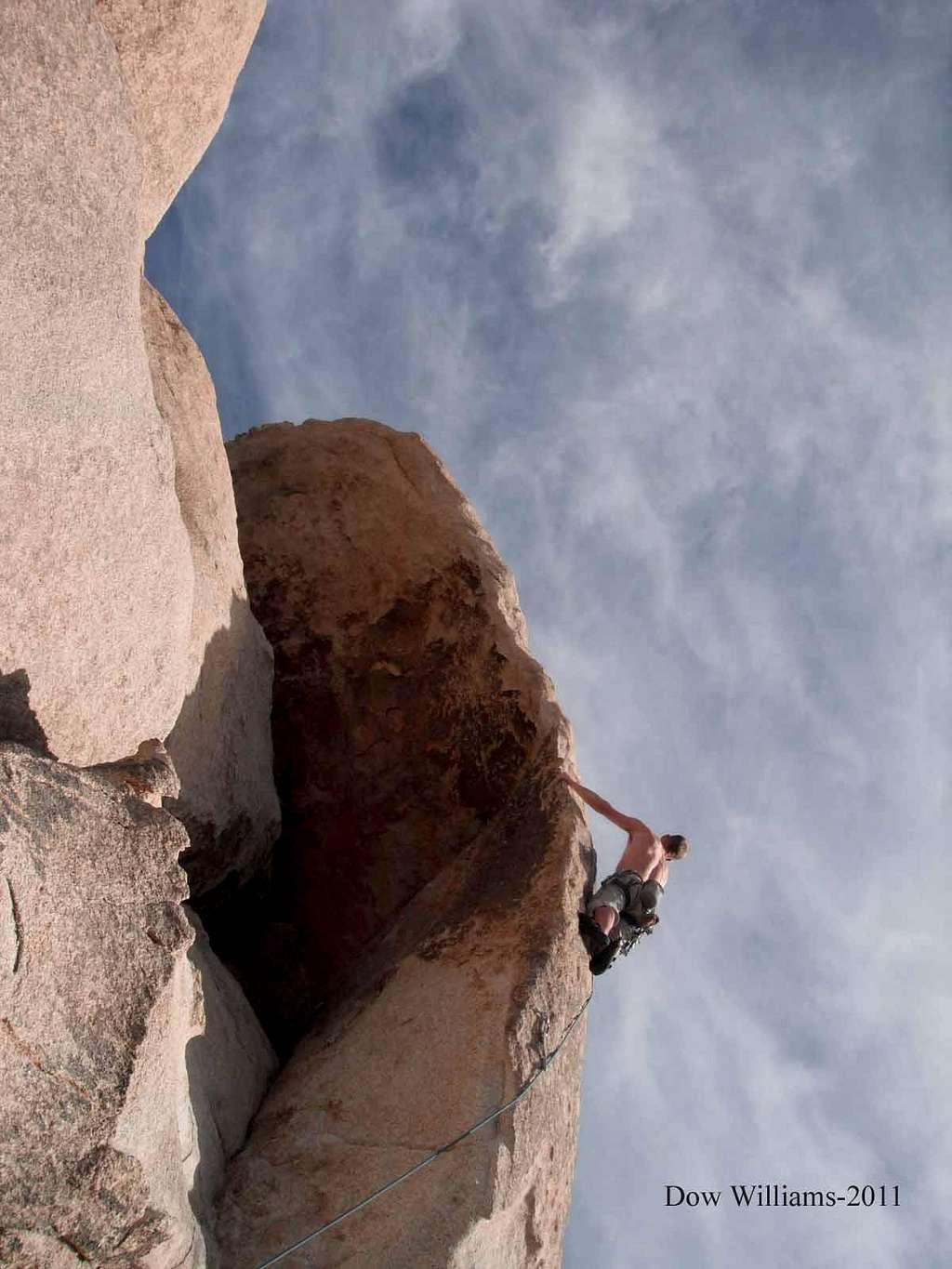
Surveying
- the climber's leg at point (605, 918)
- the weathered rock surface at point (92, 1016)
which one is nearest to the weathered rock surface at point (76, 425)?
the weathered rock surface at point (92, 1016)

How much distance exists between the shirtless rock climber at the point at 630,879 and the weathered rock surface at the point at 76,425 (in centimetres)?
243

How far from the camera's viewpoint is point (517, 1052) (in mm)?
4773

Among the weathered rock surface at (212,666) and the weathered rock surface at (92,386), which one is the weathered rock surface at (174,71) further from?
the weathered rock surface at (212,666)

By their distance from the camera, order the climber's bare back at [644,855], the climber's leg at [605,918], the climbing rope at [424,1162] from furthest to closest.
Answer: the climber's bare back at [644,855] → the climber's leg at [605,918] → the climbing rope at [424,1162]

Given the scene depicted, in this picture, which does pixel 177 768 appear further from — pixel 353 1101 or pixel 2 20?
pixel 2 20

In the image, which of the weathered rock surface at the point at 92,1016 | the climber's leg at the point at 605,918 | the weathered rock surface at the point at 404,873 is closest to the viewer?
the weathered rock surface at the point at 92,1016

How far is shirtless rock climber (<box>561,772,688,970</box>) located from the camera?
5566 millimetres

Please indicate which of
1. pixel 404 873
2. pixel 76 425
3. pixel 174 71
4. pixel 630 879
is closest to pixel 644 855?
pixel 630 879

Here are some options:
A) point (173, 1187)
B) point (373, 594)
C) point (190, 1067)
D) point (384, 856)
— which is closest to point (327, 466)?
point (373, 594)

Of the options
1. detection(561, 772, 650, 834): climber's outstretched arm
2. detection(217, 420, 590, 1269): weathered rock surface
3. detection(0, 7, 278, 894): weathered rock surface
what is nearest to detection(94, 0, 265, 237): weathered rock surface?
detection(0, 7, 278, 894): weathered rock surface

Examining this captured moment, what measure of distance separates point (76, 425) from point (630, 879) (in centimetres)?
359

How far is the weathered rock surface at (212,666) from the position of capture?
5531 millimetres

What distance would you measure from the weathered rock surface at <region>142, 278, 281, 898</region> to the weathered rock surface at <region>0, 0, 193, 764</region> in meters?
0.99

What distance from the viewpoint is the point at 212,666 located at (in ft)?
18.6
